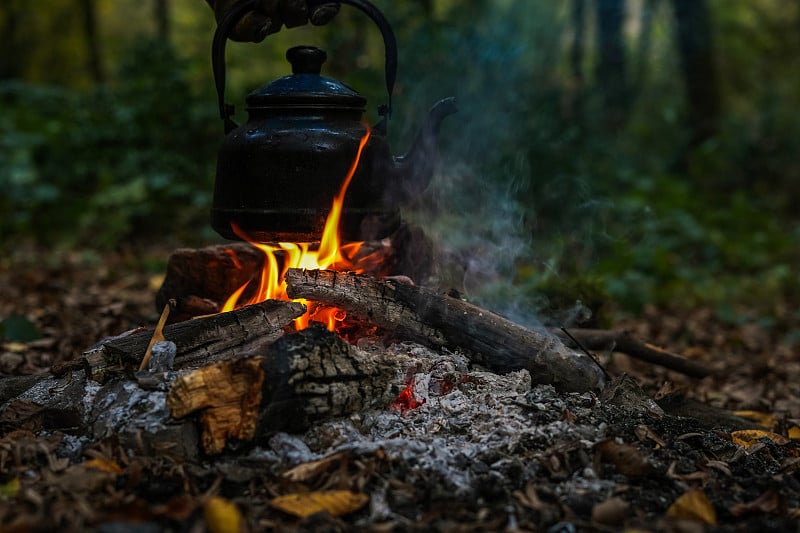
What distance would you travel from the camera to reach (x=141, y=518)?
1818 mm

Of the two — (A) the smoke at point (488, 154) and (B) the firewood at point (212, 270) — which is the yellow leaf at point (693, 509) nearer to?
(A) the smoke at point (488, 154)

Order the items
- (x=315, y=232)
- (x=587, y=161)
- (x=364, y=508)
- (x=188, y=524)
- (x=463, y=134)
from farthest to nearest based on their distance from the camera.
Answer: (x=587, y=161)
(x=463, y=134)
(x=315, y=232)
(x=364, y=508)
(x=188, y=524)

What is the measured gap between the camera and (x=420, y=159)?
3086mm

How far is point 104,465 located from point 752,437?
2.32 m

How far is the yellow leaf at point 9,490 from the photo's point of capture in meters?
2.00

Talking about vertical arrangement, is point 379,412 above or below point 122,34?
below

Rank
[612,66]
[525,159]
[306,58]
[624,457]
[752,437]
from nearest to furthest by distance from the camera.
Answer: [624,457] → [752,437] → [306,58] → [525,159] → [612,66]

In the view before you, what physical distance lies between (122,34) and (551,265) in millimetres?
17668

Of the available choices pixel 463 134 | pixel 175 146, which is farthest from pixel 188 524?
pixel 175 146

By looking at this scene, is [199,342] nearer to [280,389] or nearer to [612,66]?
[280,389]

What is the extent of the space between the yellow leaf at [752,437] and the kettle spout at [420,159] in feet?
5.32

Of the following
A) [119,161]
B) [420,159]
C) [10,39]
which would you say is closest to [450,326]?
[420,159]

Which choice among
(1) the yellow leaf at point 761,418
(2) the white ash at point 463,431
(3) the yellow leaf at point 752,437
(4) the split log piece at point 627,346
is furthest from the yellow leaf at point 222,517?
(1) the yellow leaf at point 761,418

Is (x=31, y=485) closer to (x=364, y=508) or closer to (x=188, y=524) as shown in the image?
(x=188, y=524)
